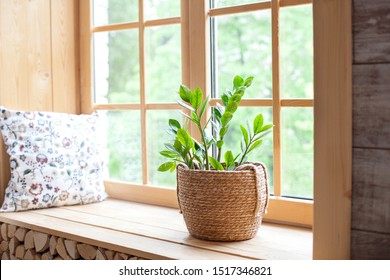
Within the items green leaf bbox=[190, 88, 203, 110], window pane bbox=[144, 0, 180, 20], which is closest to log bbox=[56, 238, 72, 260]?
green leaf bbox=[190, 88, 203, 110]

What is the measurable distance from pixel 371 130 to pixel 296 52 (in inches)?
32.7

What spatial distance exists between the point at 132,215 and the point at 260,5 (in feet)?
3.13

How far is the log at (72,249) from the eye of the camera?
1919 mm

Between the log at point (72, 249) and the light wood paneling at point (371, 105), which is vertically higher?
the light wood paneling at point (371, 105)

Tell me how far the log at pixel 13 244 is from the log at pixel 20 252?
16 mm

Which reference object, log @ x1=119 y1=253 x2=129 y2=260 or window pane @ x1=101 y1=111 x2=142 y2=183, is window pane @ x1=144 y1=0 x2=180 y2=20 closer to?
window pane @ x1=101 y1=111 x2=142 y2=183

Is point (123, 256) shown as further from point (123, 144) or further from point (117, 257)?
point (123, 144)

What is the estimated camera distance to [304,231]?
192 centimetres

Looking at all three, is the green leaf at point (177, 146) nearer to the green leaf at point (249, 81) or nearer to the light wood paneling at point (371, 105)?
the green leaf at point (249, 81)

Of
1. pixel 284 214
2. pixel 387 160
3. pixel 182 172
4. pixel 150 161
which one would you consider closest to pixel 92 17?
pixel 150 161

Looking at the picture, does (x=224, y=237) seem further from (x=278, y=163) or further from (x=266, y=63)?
(x=266, y=63)

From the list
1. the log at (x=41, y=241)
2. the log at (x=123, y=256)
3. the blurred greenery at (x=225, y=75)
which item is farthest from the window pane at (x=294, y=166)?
the log at (x=41, y=241)
